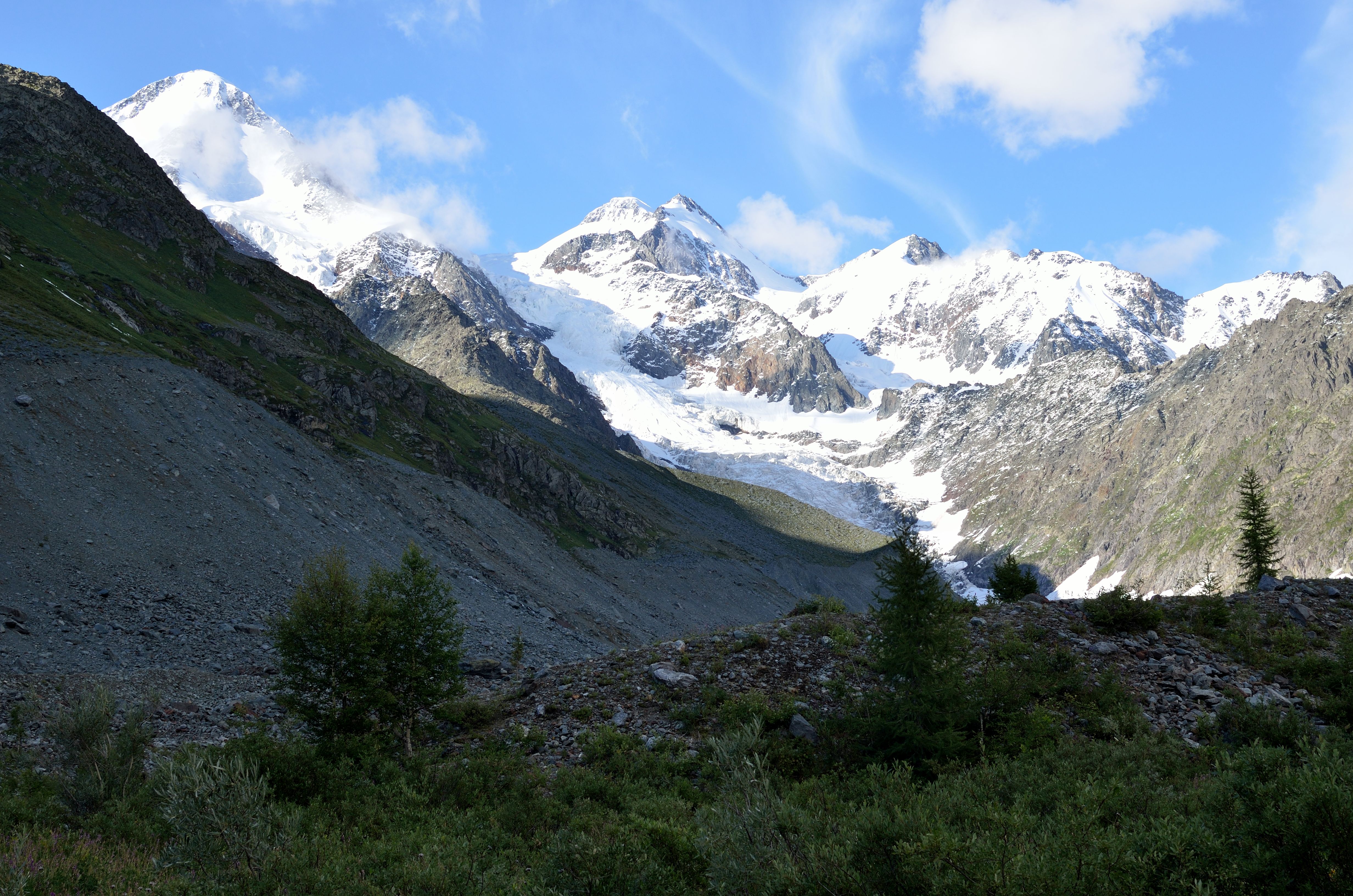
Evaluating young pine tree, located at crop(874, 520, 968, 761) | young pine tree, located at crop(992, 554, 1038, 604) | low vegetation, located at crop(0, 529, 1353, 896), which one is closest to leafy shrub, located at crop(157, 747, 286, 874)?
low vegetation, located at crop(0, 529, 1353, 896)

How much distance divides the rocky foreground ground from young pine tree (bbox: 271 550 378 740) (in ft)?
7.51

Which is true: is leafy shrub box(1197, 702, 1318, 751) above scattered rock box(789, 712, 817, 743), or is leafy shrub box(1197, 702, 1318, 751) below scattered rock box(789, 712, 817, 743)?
above

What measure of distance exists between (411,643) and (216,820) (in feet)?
26.8

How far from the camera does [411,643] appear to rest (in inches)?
652

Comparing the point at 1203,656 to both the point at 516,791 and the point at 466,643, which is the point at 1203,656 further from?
the point at 466,643

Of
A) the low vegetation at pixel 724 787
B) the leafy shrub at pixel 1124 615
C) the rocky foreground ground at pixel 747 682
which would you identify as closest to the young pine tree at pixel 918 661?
the low vegetation at pixel 724 787

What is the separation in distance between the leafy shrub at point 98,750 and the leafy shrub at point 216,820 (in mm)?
5779

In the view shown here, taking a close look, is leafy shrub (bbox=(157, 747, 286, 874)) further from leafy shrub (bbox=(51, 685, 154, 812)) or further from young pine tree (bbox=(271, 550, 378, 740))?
young pine tree (bbox=(271, 550, 378, 740))

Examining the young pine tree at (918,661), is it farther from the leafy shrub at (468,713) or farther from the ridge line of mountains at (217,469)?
the ridge line of mountains at (217,469)

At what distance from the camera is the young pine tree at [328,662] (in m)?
15.4

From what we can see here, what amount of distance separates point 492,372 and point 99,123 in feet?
373

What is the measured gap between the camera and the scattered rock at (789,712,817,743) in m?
15.4

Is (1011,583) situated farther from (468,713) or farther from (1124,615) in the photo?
(468,713)

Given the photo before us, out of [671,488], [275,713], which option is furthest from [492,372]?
[275,713]
